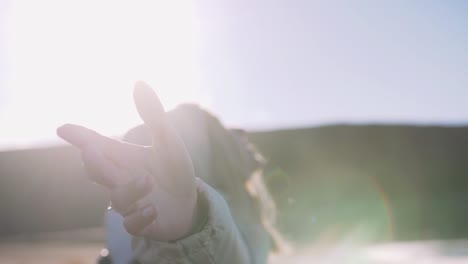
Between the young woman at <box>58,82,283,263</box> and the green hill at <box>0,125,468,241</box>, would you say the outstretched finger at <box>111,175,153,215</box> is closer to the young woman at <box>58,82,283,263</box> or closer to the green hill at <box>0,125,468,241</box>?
the young woman at <box>58,82,283,263</box>

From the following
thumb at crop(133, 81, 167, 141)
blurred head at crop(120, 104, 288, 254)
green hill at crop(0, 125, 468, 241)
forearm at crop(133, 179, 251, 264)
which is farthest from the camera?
green hill at crop(0, 125, 468, 241)

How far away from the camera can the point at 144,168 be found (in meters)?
1.24

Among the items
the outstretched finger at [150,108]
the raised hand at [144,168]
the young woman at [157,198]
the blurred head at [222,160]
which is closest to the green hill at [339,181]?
the blurred head at [222,160]

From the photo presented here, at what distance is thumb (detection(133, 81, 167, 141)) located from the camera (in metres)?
1.13

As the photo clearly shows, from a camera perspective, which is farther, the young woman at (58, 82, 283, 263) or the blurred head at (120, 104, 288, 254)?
the blurred head at (120, 104, 288, 254)

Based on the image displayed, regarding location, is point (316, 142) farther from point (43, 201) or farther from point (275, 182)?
point (275, 182)

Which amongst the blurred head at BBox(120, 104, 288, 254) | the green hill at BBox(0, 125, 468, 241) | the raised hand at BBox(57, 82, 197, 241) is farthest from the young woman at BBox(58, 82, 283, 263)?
the green hill at BBox(0, 125, 468, 241)

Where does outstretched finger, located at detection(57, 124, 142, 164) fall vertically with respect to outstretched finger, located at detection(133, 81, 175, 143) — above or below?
below

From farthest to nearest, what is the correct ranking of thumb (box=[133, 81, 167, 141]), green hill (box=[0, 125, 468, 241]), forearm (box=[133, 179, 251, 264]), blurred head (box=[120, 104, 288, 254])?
green hill (box=[0, 125, 468, 241]) → blurred head (box=[120, 104, 288, 254]) → forearm (box=[133, 179, 251, 264]) → thumb (box=[133, 81, 167, 141])

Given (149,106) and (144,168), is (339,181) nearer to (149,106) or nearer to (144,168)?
(144,168)

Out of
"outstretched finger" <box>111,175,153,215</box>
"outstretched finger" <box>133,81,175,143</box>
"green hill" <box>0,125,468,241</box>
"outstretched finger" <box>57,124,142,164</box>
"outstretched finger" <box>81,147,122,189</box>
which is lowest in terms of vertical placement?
"green hill" <box>0,125,468,241</box>

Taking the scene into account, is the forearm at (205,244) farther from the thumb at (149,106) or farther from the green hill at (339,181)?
the green hill at (339,181)

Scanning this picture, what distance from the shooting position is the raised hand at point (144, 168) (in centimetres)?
115

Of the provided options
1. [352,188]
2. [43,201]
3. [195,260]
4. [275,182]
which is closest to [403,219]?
[352,188]
